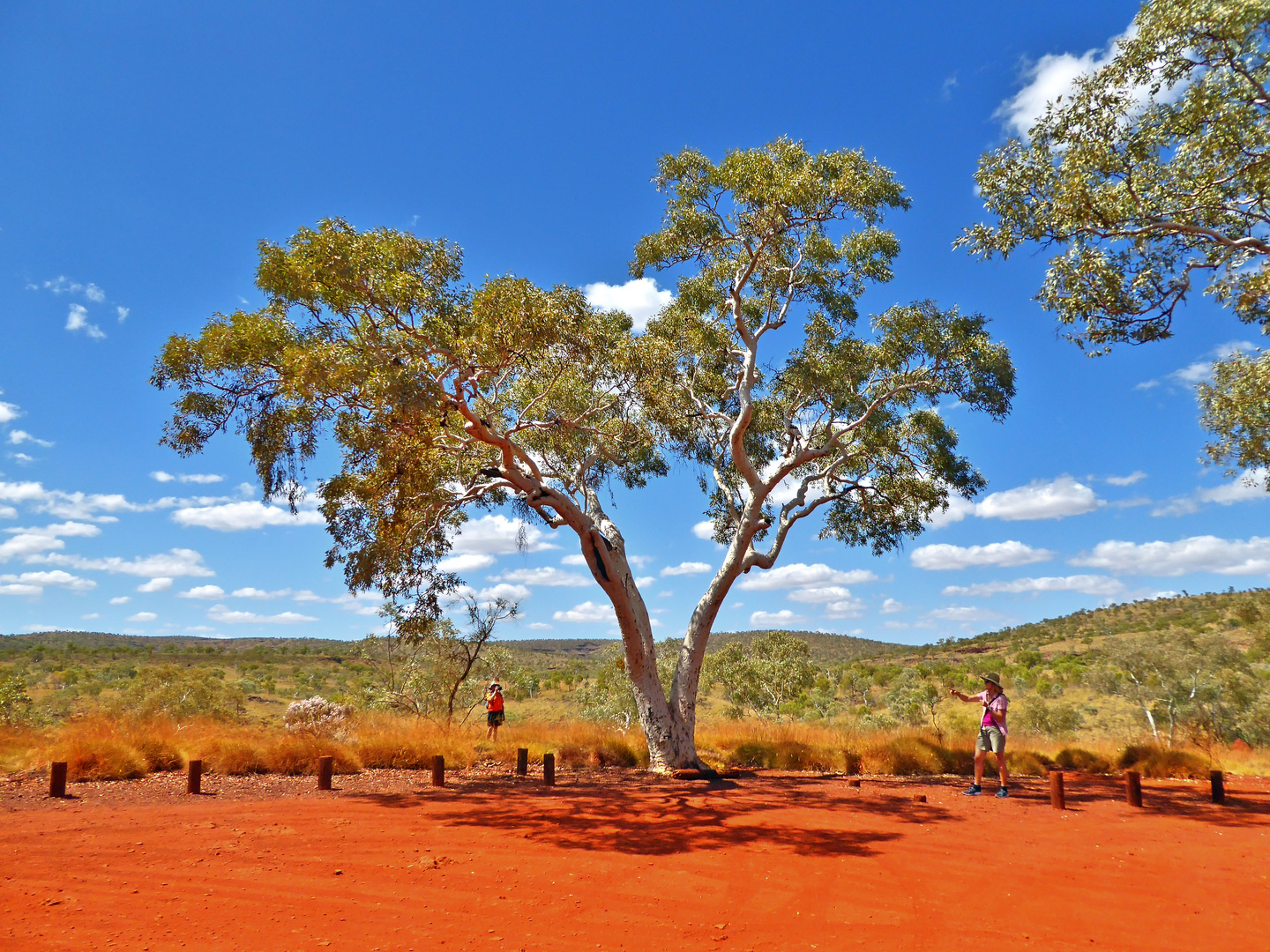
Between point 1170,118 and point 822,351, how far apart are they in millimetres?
6686

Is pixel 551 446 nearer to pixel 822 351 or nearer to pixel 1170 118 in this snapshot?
pixel 822 351

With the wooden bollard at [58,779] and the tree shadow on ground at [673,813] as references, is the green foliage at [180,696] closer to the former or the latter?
the wooden bollard at [58,779]

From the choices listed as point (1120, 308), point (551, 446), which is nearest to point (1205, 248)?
point (1120, 308)

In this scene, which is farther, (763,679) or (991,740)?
(763,679)

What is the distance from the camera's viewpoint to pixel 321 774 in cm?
1070

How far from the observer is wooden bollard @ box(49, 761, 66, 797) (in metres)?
9.59

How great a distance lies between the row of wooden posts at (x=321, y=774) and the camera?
9.63 m

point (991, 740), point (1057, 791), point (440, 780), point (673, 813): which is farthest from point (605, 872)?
point (991, 740)

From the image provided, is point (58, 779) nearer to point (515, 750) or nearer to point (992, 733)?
point (515, 750)

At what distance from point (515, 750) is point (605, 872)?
313 inches

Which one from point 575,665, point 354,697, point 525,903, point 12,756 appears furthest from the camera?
point 575,665

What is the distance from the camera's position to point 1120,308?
1073cm

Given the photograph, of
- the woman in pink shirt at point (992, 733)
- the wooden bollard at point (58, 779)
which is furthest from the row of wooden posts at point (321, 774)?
the woman in pink shirt at point (992, 733)

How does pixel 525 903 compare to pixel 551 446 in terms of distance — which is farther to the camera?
pixel 551 446
